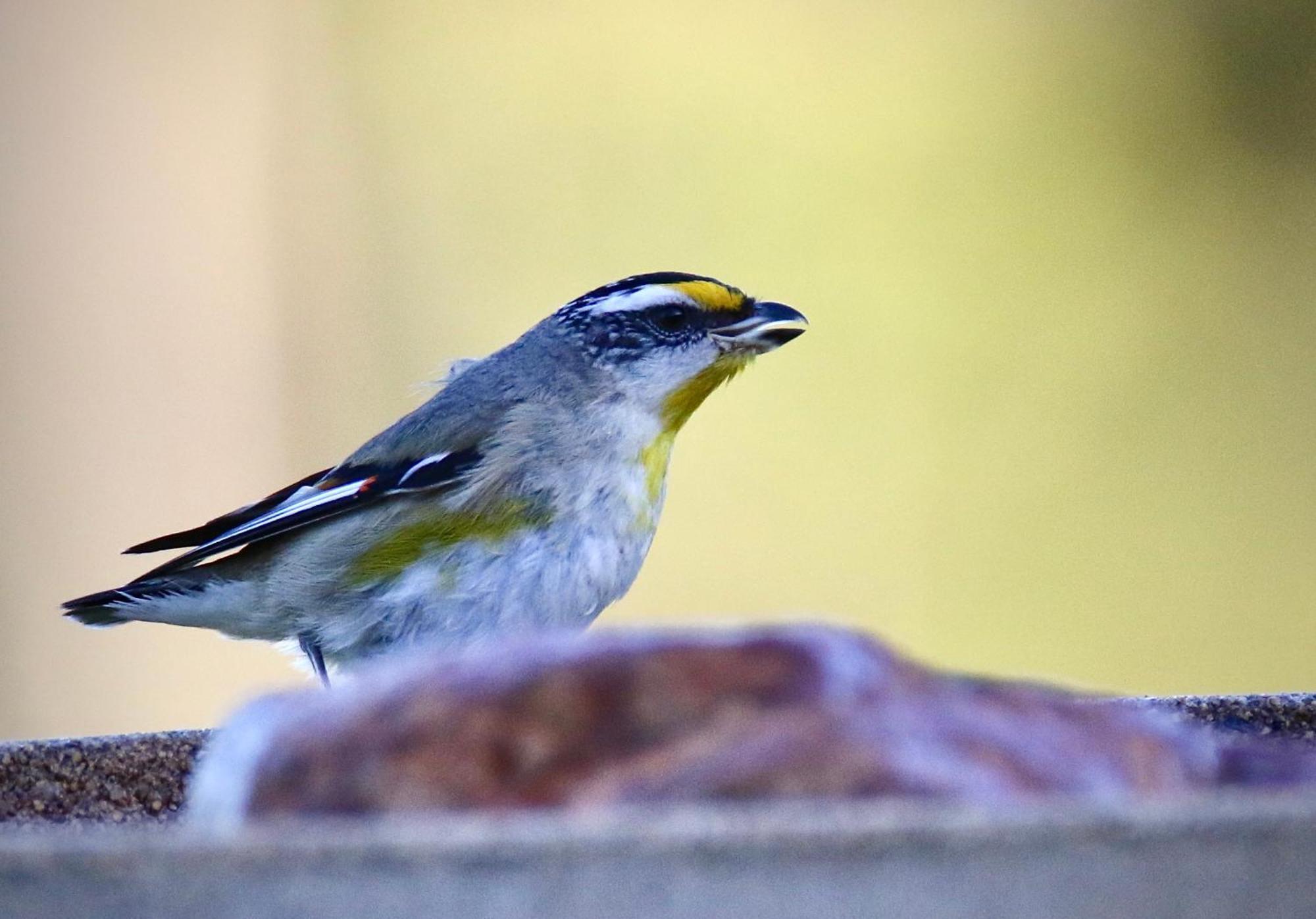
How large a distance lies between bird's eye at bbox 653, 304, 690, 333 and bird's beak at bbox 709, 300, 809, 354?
7cm

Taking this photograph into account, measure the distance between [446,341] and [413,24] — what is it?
1.24 meters

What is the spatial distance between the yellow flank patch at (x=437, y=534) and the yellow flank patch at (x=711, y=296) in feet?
1.87

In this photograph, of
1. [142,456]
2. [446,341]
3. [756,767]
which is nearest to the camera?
[756,767]

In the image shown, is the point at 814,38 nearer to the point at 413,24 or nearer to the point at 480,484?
the point at 413,24

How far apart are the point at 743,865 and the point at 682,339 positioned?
2.56m

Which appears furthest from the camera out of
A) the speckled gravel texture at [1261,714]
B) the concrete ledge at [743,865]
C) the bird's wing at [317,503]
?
the bird's wing at [317,503]

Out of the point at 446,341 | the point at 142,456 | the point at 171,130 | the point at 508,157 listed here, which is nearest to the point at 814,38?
the point at 508,157

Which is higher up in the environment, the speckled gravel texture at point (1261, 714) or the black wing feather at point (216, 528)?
the black wing feather at point (216, 528)

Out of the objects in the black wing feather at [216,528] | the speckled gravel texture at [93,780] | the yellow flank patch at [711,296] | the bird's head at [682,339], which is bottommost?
the speckled gravel texture at [93,780]

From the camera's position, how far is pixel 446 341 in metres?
6.55

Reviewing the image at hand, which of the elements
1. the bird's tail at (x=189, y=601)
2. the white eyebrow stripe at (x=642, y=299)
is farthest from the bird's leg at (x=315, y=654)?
the white eyebrow stripe at (x=642, y=299)

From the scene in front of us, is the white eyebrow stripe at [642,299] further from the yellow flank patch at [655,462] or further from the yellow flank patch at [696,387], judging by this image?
the yellow flank patch at [655,462]

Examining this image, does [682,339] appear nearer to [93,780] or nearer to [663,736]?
[93,780]

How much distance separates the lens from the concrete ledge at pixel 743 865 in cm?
78
